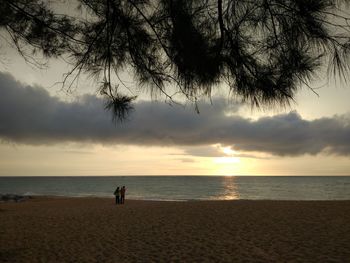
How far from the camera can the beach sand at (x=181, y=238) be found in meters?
8.30

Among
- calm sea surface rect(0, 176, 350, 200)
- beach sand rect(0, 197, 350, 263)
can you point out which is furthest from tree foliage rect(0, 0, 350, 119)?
calm sea surface rect(0, 176, 350, 200)

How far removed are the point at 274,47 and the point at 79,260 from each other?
260 inches

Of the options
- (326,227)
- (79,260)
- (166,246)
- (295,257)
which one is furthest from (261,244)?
(79,260)

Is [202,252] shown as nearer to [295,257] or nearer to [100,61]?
[295,257]

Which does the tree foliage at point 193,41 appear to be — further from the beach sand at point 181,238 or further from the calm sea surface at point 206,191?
the calm sea surface at point 206,191

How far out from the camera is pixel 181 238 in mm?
10367

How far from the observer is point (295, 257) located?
26.6 ft

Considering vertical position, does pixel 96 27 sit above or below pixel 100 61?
above

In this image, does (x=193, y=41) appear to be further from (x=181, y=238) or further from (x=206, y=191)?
(x=206, y=191)

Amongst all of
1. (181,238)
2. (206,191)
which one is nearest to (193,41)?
(181,238)

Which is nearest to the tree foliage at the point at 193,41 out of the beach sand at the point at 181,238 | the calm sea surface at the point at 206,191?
the beach sand at the point at 181,238

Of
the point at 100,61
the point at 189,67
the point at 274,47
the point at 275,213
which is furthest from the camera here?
the point at 275,213

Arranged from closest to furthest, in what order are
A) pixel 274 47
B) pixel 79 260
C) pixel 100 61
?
pixel 274 47
pixel 100 61
pixel 79 260

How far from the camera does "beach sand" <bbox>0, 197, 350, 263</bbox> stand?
327 inches
